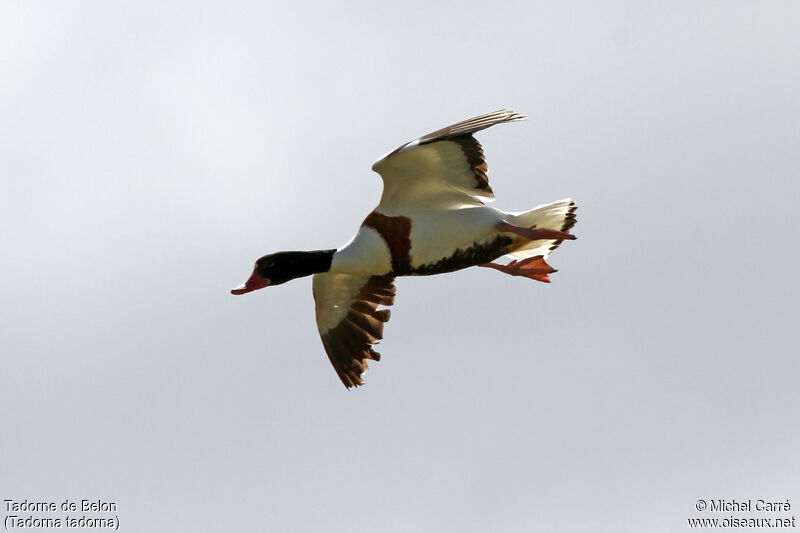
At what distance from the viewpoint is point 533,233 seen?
40.7 ft

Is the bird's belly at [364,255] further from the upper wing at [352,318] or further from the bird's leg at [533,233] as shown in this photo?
the bird's leg at [533,233]

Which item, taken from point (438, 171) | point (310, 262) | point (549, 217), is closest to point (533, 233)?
point (549, 217)

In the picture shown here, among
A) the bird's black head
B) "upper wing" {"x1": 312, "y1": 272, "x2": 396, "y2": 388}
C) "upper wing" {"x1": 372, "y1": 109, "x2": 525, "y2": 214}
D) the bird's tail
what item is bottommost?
"upper wing" {"x1": 312, "y1": 272, "x2": 396, "y2": 388}

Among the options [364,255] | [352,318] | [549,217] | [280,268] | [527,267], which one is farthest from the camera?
[352,318]

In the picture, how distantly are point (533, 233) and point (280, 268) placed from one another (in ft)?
7.78

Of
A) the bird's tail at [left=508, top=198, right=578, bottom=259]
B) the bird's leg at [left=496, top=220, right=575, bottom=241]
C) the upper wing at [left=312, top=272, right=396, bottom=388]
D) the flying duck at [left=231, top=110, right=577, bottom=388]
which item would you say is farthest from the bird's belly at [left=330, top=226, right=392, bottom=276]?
the bird's tail at [left=508, top=198, right=578, bottom=259]

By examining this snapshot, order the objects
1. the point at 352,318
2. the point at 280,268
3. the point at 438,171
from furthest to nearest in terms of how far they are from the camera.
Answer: the point at 352,318 → the point at 280,268 → the point at 438,171

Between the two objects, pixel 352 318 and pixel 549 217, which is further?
pixel 352 318

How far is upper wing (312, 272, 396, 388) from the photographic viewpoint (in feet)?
44.8

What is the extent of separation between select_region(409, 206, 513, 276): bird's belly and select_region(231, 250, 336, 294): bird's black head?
0.99m

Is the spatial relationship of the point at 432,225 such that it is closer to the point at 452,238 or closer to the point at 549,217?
the point at 452,238

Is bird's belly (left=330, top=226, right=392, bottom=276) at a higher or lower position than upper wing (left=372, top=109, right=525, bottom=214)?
lower

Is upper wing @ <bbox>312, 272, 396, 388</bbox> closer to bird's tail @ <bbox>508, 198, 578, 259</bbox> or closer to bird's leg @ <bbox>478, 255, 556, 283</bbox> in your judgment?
bird's leg @ <bbox>478, 255, 556, 283</bbox>

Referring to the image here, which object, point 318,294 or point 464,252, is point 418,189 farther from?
point 318,294
